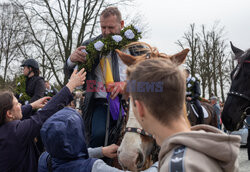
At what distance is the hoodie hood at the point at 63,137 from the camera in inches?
82.3

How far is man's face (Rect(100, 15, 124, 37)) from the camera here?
10.2 feet

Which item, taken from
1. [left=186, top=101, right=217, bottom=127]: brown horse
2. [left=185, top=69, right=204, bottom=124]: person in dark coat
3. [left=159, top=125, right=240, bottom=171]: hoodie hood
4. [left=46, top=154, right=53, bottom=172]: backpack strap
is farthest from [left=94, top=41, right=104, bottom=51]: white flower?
[left=185, top=69, right=204, bottom=124]: person in dark coat

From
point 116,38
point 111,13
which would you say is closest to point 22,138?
point 116,38

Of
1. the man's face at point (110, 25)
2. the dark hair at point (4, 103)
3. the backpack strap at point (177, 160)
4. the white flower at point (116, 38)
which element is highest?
the man's face at point (110, 25)

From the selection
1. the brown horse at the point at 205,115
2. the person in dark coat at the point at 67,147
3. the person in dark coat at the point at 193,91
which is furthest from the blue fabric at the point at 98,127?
the person in dark coat at the point at 193,91

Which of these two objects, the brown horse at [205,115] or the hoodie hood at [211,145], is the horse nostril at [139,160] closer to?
the hoodie hood at [211,145]

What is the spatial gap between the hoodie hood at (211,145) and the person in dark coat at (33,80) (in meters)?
5.74

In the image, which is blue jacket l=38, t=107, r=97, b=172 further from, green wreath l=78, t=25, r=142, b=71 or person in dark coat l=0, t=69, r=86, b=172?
green wreath l=78, t=25, r=142, b=71

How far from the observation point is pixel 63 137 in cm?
210

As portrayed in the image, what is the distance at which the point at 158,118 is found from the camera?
4.43ft

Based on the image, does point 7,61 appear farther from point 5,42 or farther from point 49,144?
point 49,144

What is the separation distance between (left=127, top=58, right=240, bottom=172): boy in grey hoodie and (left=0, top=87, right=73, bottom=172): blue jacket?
171 cm

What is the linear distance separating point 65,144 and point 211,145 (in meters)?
1.30

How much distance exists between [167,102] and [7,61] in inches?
888
